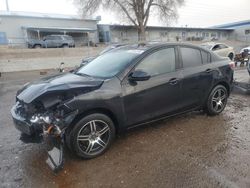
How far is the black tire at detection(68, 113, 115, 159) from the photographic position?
10.9 feet

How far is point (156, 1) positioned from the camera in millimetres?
33438

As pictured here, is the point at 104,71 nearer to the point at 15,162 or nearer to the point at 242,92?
the point at 15,162

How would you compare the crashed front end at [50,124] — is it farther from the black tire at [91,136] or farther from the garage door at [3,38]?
the garage door at [3,38]

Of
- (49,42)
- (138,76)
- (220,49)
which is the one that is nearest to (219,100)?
(138,76)

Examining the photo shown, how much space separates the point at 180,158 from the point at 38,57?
747 inches

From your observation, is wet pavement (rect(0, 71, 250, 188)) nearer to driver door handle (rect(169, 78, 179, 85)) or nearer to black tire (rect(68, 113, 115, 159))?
black tire (rect(68, 113, 115, 159))

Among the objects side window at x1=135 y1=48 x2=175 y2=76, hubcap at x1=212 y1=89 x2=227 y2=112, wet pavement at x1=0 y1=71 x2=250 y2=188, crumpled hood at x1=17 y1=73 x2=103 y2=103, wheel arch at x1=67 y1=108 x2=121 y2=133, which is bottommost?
wet pavement at x1=0 y1=71 x2=250 y2=188

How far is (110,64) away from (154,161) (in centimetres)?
184

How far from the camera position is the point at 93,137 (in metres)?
3.53

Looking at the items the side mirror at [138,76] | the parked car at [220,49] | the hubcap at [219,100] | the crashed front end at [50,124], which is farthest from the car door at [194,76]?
the parked car at [220,49]

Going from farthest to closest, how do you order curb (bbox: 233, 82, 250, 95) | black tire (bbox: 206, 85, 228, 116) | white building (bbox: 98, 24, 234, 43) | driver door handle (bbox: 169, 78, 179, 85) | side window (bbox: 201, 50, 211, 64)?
1. white building (bbox: 98, 24, 234, 43)
2. curb (bbox: 233, 82, 250, 95)
3. black tire (bbox: 206, 85, 228, 116)
4. side window (bbox: 201, 50, 211, 64)
5. driver door handle (bbox: 169, 78, 179, 85)

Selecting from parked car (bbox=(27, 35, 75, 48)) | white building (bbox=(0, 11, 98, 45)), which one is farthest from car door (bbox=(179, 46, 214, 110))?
white building (bbox=(0, 11, 98, 45))

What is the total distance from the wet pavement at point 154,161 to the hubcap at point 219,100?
1.62 feet

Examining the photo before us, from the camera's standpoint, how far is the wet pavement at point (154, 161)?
2.95m
